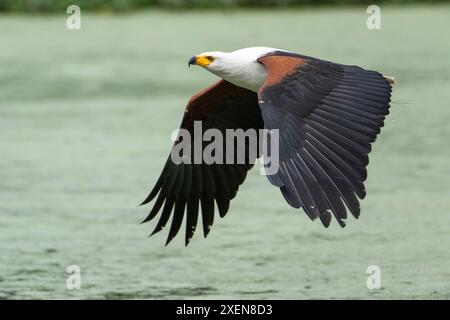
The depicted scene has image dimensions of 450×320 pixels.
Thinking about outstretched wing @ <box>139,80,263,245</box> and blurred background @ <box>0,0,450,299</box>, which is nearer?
outstretched wing @ <box>139,80,263,245</box>

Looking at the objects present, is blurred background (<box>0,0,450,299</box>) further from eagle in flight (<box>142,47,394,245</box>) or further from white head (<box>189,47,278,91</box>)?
white head (<box>189,47,278,91</box>)

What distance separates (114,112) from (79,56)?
4108 mm

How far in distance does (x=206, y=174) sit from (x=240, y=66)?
3.30ft

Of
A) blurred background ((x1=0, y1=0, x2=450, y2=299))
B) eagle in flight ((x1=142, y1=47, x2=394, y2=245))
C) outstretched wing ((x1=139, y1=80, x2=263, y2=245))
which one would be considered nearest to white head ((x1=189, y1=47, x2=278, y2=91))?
eagle in flight ((x1=142, y1=47, x2=394, y2=245))

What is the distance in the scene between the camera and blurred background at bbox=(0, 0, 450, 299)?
827 cm

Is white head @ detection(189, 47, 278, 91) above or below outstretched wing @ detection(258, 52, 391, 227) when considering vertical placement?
above

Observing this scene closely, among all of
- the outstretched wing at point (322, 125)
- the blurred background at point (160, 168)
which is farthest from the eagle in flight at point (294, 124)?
the blurred background at point (160, 168)

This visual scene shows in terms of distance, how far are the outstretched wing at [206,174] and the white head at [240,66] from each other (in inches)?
15.8

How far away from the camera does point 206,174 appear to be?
7.93 m

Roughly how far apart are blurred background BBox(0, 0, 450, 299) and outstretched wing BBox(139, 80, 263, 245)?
18.7 inches

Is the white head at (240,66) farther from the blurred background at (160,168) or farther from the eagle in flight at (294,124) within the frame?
the blurred background at (160,168)

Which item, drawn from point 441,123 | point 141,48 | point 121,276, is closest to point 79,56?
point 141,48

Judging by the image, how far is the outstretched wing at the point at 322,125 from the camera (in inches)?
239

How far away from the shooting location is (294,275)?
8.27m
